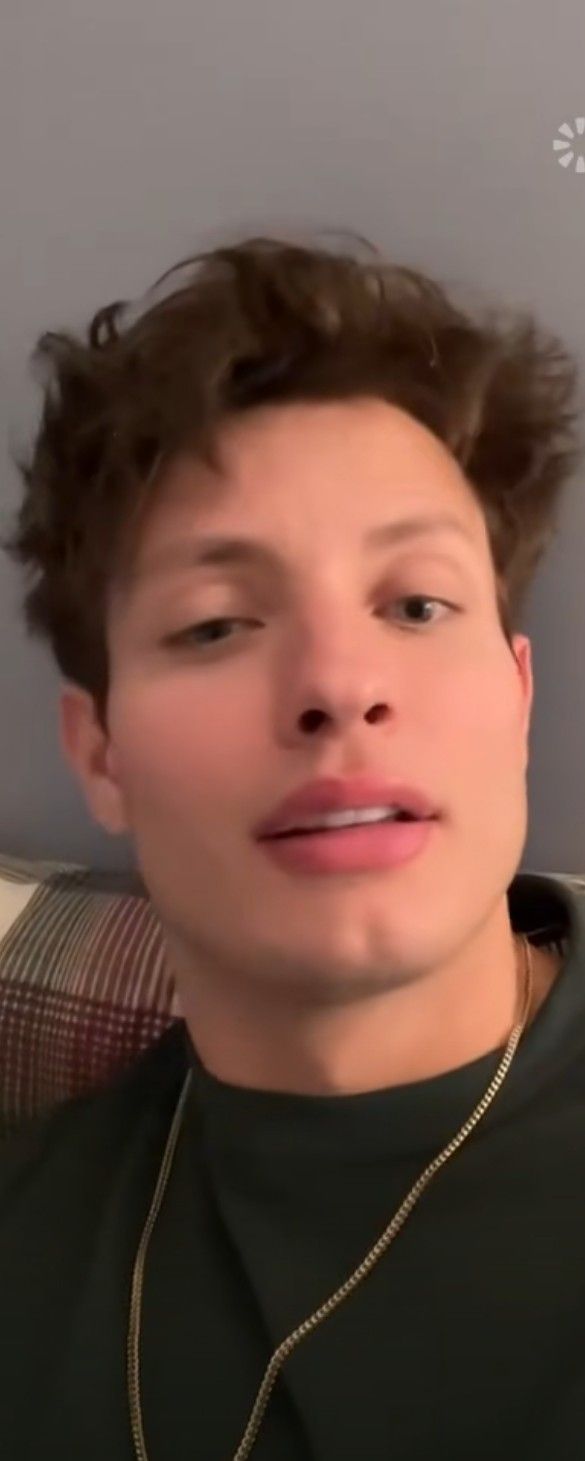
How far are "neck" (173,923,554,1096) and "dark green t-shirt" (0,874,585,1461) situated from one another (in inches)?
0.6

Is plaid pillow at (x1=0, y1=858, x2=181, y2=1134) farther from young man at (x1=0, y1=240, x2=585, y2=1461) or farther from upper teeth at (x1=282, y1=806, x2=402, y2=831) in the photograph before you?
upper teeth at (x1=282, y1=806, x2=402, y2=831)

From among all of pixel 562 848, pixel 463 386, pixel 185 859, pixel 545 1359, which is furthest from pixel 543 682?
pixel 545 1359

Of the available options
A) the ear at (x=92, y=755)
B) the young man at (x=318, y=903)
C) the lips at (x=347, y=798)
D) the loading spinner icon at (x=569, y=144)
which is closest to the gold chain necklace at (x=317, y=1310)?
the young man at (x=318, y=903)

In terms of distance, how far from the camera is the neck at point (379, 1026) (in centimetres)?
79

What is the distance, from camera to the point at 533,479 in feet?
3.02

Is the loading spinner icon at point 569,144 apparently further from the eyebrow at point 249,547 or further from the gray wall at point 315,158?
the eyebrow at point 249,547

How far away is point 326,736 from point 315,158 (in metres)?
0.52

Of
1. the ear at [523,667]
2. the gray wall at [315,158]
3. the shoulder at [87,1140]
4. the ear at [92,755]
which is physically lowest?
the shoulder at [87,1140]

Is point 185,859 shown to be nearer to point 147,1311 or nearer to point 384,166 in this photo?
point 147,1311

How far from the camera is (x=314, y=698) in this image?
736 millimetres

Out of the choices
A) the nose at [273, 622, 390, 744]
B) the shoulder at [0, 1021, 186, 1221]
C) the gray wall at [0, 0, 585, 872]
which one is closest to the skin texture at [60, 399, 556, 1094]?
the nose at [273, 622, 390, 744]

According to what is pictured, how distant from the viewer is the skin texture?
0.74m

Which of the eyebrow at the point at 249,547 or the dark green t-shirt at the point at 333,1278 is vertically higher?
the eyebrow at the point at 249,547

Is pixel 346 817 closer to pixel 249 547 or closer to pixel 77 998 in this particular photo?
pixel 249 547
